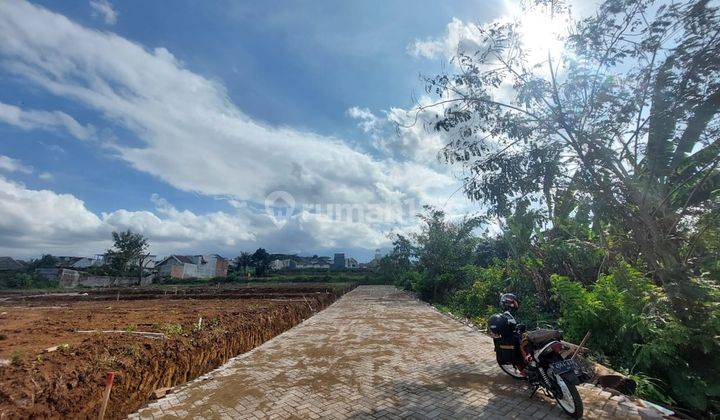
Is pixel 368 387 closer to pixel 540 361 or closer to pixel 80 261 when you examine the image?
pixel 540 361

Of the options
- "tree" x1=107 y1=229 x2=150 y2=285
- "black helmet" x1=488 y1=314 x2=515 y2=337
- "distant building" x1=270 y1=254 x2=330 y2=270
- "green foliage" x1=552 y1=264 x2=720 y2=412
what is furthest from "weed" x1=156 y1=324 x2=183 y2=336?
"distant building" x1=270 y1=254 x2=330 y2=270

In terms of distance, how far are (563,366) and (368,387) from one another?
256cm

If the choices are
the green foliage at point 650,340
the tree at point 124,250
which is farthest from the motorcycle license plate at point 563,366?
the tree at point 124,250

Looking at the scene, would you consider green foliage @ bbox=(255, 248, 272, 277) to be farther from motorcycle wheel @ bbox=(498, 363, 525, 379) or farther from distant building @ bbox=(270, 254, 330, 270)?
motorcycle wheel @ bbox=(498, 363, 525, 379)

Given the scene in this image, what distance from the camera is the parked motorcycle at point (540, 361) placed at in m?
A: 3.87

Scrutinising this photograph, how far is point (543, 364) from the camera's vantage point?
169 inches

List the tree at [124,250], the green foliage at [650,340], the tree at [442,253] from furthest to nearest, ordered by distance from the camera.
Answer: the tree at [124,250], the tree at [442,253], the green foliage at [650,340]

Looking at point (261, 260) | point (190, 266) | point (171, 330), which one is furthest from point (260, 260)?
point (171, 330)

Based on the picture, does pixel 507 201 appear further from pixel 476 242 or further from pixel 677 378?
pixel 476 242

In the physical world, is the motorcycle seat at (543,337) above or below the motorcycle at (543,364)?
above

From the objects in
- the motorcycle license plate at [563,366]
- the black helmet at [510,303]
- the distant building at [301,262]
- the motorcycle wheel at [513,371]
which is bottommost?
the motorcycle wheel at [513,371]

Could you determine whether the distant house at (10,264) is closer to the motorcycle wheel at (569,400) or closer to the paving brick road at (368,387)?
the paving brick road at (368,387)

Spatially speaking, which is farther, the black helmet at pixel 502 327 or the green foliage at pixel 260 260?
the green foliage at pixel 260 260

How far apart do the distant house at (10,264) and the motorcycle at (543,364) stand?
216 ft
